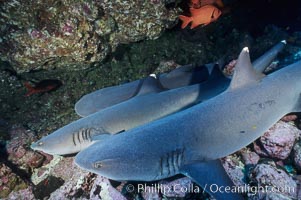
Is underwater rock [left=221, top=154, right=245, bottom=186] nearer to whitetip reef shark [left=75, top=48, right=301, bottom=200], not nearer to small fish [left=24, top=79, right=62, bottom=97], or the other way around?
whitetip reef shark [left=75, top=48, right=301, bottom=200]

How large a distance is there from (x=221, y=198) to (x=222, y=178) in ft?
0.65

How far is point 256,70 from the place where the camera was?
8.80 feet

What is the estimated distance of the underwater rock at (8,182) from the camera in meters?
3.11

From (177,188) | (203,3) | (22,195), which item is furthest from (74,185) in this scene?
(203,3)

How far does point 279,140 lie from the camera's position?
2.79m

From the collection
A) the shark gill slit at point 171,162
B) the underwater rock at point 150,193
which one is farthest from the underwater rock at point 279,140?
the underwater rock at point 150,193

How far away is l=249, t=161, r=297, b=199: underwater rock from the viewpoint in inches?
90.0

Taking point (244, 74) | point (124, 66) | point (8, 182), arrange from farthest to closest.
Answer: point (124, 66), point (8, 182), point (244, 74)

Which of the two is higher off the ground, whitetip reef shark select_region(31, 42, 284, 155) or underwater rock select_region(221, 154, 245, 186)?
whitetip reef shark select_region(31, 42, 284, 155)

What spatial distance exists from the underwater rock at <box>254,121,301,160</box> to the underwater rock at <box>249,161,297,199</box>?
316mm

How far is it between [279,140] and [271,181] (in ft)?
1.89

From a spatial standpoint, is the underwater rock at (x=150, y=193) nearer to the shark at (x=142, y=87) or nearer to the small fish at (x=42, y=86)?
the shark at (x=142, y=87)

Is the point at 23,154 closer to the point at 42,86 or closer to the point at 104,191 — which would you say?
the point at 42,86

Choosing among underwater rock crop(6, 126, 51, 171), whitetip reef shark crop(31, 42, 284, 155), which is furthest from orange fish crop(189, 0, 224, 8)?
underwater rock crop(6, 126, 51, 171)
